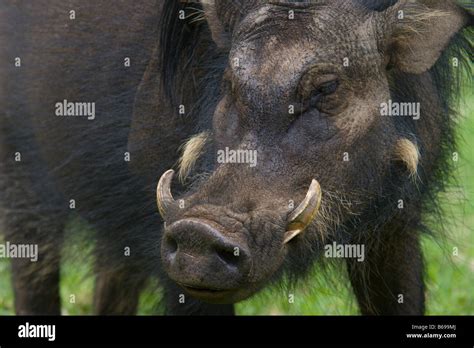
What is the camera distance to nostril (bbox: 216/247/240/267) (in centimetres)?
410

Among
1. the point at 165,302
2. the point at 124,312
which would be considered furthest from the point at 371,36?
the point at 124,312

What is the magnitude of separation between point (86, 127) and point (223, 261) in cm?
200

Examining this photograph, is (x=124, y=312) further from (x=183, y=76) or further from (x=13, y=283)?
(x=183, y=76)

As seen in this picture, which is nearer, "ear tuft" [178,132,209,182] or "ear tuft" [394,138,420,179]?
"ear tuft" [394,138,420,179]

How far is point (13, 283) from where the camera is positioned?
6.64 meters

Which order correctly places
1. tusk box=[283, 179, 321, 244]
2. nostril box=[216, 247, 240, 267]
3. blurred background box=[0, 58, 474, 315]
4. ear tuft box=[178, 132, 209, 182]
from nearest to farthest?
nostril box=[216, 247, 240, 267] < tusk box=[283, 179, 321, 244] < ear tuft box=[178, 132, 209, 182] < blurred background box=[0, 58, 474, 315]

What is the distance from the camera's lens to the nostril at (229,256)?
13.4 feet

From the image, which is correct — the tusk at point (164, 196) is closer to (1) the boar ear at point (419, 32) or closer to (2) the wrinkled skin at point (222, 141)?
(2) the wrinkled skin at point (222, 141)

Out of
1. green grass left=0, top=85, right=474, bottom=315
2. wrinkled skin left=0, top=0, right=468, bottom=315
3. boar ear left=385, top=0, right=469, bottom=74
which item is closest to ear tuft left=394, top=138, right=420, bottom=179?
wrinkled skin left=0, top=0, right=468, bottom=315

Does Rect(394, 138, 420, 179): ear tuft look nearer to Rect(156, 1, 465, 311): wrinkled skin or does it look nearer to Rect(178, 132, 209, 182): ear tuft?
Rect(156, 1, 465, 311): wrinkled skin

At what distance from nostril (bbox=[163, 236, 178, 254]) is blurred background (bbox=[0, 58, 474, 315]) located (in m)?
1.09

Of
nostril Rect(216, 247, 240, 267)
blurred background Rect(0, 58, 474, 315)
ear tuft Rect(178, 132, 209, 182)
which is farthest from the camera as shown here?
blurred background Rect(0, 58, 474, 315)

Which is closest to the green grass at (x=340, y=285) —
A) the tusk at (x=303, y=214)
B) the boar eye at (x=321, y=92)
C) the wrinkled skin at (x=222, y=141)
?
the wrinkled skin at (x=222, y=141)

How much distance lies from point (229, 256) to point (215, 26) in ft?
4.17
